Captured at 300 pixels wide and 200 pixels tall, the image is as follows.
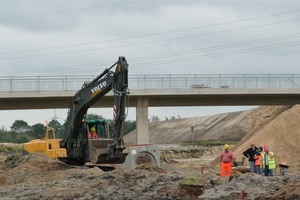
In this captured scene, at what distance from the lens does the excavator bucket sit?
76.7 ft

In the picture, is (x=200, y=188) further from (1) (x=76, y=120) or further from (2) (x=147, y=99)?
(2) (x=147, y=99)

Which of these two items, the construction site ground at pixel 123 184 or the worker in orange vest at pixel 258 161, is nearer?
the construction site ground at pixel 123 184

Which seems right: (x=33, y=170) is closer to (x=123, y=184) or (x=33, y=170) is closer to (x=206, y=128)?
(x=123, y=184)

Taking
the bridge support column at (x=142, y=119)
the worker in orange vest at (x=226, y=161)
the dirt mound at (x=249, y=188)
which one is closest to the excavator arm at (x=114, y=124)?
the worker in orange vest at (x=226, y=161)

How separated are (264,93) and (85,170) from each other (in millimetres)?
30855

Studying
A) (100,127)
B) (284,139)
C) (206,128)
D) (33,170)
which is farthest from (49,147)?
(206,128)

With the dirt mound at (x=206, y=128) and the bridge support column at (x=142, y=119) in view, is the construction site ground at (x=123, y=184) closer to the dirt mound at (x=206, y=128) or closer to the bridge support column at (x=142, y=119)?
the bridge support column at (x=142, y=119)

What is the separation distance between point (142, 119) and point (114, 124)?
29.8 m

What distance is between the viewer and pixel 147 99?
52.1 metres

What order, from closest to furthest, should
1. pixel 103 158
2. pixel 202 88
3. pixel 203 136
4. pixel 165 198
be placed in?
1. pixel 165 198
2. pixel 103 158
3. pixel 202 88
4. pixel 203 136

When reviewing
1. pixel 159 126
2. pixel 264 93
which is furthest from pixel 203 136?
pixel 264 93

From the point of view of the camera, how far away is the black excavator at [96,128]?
22844 mm

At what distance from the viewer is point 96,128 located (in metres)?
25.3

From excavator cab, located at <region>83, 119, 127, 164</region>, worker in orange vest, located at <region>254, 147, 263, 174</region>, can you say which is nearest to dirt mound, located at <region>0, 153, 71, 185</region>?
excavator cab, located at <region>83, 119, 127, 164</region>
